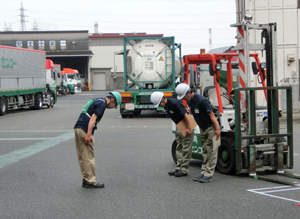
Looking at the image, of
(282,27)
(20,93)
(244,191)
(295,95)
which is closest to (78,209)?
(244,191)

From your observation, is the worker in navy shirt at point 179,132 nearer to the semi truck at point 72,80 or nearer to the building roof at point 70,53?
the semi truck at point 72,80

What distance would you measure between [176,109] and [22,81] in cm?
2156

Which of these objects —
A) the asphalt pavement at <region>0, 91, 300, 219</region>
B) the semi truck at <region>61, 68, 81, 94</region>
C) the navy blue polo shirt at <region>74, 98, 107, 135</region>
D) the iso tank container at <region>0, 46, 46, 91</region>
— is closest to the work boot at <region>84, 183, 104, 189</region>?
the asphalt pavement at <region>0, 91, 300, 219</region>

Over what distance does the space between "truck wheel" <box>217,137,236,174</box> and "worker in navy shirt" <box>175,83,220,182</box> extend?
1.32 feet

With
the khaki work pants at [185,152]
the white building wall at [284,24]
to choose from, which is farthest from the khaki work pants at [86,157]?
the white building wall at [284,24]

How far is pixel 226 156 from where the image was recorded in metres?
8.45

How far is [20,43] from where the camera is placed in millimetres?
73438

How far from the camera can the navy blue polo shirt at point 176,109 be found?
820cm

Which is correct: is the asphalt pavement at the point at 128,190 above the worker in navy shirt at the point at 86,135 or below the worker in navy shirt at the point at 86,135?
below

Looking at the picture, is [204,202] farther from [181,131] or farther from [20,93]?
[20,93]

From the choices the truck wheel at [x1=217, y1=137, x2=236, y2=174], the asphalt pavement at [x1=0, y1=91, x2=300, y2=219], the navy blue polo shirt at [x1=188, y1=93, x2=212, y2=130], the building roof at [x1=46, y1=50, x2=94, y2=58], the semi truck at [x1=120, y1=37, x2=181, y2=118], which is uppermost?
the building roof at [x1=46, y1=50, x2=94, y2=58]

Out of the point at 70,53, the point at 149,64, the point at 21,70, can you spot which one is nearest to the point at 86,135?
the point at 149,64

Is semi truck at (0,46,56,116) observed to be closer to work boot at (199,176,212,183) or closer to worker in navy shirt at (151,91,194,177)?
worker in navy shirt at (151,91,194,177)

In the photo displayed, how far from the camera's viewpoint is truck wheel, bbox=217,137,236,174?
8.27 meters
